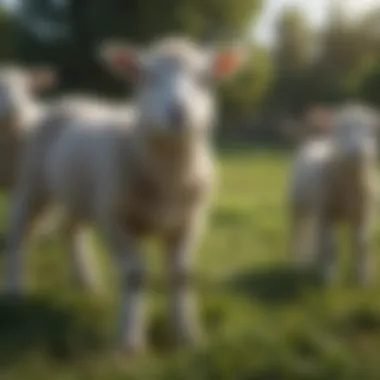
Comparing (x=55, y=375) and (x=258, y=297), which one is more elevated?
(x=258, y=297)

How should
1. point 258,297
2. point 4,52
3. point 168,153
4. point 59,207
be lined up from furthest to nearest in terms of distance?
point 4,52
point 59,207
point 258,297
point 168,153

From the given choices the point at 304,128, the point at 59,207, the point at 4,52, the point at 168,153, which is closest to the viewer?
the point at 168,153

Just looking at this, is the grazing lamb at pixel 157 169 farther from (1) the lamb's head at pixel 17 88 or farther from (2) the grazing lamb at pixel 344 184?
(2) the grazing lamb at pixel 344 184

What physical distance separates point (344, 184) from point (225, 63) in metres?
1.53

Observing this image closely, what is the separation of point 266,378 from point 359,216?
1.99 meters

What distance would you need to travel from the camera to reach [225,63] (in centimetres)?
347

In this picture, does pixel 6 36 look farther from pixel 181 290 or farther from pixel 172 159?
pixel 172 159

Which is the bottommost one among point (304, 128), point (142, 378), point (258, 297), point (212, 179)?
point (142, 378)


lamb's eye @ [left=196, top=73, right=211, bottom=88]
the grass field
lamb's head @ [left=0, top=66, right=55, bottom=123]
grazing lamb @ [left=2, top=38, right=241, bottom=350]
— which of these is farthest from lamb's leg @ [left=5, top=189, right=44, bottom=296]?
lamb's eye @ [left=196, top=73, right=211, bottom=88]

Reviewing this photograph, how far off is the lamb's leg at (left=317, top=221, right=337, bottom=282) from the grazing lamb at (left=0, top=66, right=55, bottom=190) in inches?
64.4

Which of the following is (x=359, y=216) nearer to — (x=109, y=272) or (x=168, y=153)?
(x=109, y=272)

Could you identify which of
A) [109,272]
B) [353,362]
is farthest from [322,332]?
[109,272]

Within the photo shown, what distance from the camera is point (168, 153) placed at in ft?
11.2

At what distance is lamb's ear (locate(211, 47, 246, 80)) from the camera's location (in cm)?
345
